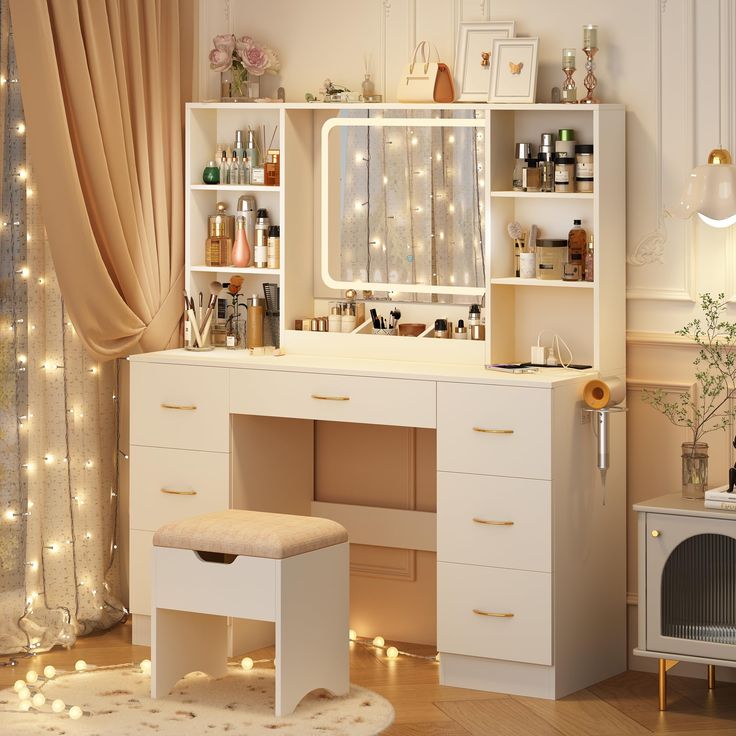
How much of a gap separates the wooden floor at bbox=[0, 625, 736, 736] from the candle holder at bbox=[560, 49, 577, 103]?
5.51ft

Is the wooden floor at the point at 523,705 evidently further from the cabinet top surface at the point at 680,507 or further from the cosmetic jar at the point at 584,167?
the cosmetic jar at the point at 584,167

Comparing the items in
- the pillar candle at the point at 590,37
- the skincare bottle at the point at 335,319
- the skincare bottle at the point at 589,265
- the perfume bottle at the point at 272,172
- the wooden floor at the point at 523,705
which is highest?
the pillar candle at the point at 590,37

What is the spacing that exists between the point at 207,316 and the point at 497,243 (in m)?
0.99

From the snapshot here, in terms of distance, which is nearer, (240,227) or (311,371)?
(311,371)

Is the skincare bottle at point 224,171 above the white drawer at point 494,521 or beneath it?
above

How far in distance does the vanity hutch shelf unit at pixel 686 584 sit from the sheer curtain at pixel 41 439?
177 centimetres

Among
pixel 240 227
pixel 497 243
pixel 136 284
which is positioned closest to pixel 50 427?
A: pixel 136 284

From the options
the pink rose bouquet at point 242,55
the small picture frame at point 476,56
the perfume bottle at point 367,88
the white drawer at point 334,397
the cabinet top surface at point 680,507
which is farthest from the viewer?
the pink rose bouquet at point 242,55

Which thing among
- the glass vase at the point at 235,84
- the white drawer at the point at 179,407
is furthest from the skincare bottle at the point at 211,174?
the white drawer at the point at 179,407

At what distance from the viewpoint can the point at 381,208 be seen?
4238mm

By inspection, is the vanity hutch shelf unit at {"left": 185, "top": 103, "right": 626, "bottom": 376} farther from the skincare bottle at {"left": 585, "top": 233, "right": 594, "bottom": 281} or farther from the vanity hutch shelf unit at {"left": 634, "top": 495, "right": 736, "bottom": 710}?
the vanity hutch shelf unit at {"left": 634, "top": 495, "right": 736, "bottom": 710}

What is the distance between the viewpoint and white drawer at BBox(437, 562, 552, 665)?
3.70m

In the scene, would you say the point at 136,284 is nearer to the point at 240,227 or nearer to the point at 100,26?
the point at 240,227

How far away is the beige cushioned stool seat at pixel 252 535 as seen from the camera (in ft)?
11.3
